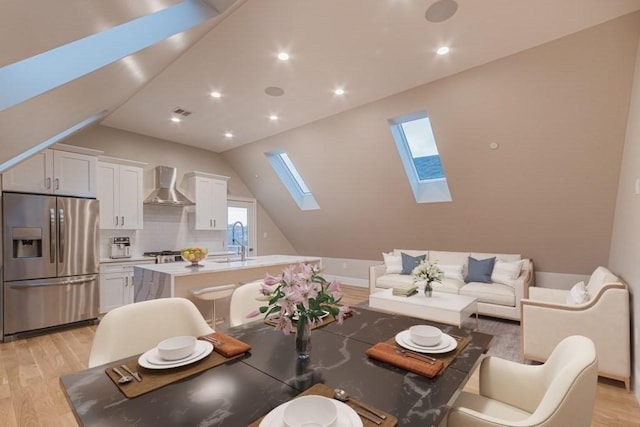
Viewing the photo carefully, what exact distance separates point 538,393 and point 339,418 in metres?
1.01

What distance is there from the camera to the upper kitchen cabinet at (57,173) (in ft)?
12.2

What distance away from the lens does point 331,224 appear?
6.48m

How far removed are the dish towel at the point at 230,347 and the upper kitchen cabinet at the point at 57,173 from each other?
410 cm

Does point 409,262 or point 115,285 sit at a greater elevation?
point 409,262

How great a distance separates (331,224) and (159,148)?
3.67m

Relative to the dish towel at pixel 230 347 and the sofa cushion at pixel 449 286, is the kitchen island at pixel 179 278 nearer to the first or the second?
the dish towel at pixel 230 347

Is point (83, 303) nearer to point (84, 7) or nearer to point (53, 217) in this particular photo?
point (53, 217)

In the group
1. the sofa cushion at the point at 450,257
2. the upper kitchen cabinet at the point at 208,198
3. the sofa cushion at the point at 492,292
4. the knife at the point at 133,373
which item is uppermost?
the upper kitchen cabinet at the point at 208,198

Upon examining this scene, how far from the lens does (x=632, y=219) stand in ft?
8.89

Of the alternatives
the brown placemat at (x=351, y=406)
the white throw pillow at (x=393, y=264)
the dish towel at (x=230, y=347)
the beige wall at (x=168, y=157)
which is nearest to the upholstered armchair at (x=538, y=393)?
the brown placemat at (x=351, y=406)

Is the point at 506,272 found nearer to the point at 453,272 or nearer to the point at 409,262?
the point at 453,272

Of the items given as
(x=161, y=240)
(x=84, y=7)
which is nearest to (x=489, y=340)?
(x=84, y=7)

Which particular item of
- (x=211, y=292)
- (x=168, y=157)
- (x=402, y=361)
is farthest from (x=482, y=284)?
(x=168, y=157)

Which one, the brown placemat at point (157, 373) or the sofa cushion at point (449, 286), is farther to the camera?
the sofa cushion at point (449, 286)
